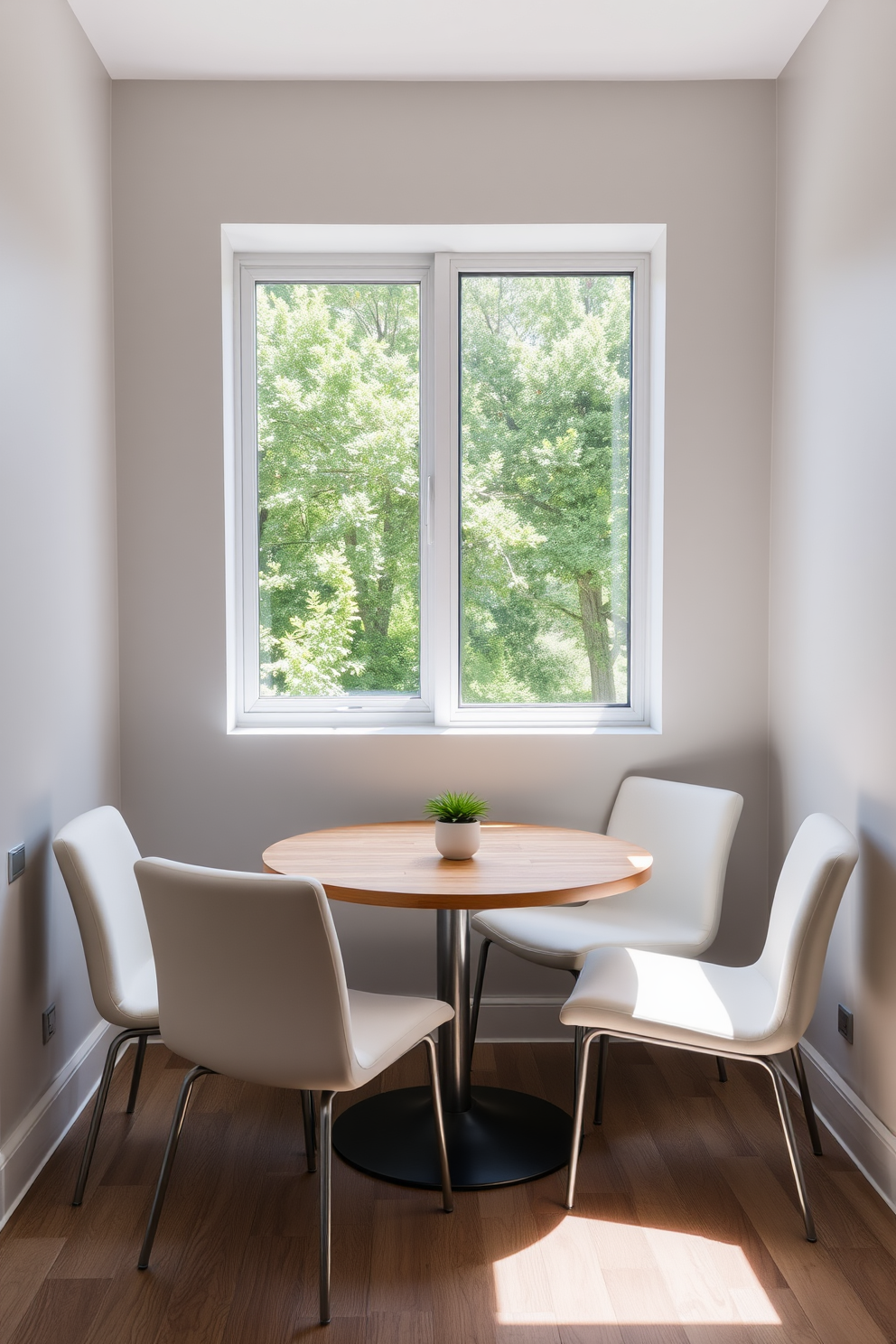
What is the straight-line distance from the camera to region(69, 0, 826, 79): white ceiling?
270 cm

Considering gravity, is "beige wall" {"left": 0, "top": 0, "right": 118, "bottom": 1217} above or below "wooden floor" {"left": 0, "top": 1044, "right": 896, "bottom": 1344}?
above

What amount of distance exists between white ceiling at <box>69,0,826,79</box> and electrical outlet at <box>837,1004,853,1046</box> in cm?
262

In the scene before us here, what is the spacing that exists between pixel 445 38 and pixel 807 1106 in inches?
115

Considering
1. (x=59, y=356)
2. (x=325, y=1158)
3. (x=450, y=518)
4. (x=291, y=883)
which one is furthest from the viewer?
(x=450, y=518)

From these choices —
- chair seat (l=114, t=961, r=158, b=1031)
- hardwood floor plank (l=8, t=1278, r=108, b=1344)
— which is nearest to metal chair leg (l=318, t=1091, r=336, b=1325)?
hardwood floor plank (l=8, t=1278, r=108, b=1344)

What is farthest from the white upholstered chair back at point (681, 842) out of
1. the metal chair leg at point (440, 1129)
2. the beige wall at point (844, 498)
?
the metal chair leg at point (440, 1129)

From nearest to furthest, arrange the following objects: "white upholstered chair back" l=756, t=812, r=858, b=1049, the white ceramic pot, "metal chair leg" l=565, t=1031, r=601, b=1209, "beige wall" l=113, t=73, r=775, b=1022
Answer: "white upholstered chair back" l=756, t=812, r=858, b=1049
"metal chair leg" l=565, t=1031, r=601, b=1209
the white ceramic pot
"beige wall" l=113, t=73, r=775, b=1022

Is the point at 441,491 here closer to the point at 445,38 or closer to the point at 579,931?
the point at 445,38

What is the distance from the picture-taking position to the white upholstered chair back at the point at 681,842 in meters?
2.85

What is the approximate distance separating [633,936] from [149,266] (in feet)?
7.87

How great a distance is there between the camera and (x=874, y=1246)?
6.92 feet

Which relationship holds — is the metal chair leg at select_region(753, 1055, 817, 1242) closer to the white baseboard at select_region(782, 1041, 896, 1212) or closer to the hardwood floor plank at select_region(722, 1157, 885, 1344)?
the hardwood floor plank at select_region(722, 1157, 885, 1344)

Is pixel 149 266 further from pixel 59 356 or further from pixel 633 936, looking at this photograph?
pixel 633 936

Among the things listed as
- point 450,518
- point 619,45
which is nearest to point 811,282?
point 619,45
